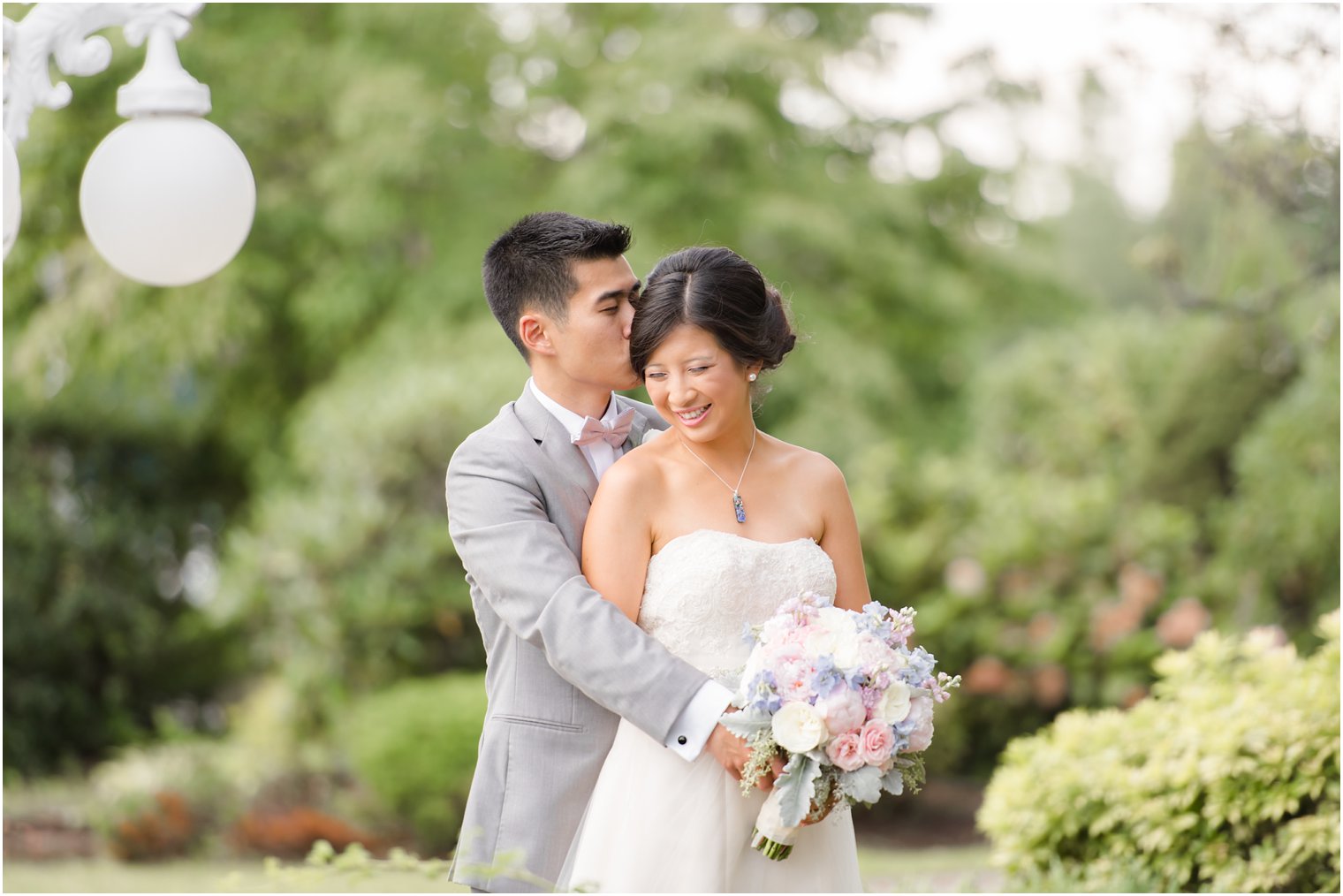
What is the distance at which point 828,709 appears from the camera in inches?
113

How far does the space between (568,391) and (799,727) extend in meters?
1.09

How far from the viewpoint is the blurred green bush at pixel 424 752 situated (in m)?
7.85

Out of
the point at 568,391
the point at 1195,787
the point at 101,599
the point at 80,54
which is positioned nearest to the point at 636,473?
the point at 568,391

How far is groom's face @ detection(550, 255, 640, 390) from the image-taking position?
349cm

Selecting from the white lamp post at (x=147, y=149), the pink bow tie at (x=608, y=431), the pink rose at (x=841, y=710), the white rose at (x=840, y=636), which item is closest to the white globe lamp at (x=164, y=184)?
the white lamp post at (x=147, y=149)

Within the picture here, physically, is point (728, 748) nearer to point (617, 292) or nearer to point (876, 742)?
point (876, 742)

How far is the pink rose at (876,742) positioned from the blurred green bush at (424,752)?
513 cm

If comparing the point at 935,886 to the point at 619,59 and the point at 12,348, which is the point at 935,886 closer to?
the point at 619,59

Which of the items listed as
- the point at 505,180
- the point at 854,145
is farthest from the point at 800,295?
the point at 505,180

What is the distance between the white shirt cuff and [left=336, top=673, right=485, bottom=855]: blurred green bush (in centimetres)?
486

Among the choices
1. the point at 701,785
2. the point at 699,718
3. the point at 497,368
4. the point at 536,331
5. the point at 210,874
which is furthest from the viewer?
the point at 497,368

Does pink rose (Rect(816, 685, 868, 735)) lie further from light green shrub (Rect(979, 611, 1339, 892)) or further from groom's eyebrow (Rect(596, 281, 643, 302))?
light green shrub (Rect(979, 611, 1339, 892))

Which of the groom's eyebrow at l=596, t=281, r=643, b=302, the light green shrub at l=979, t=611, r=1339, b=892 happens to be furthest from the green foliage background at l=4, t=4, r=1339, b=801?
the groom's eyebrow at l=596, t=281, r=643, b=302

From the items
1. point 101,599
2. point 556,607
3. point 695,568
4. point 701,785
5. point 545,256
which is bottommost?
point 701,785
